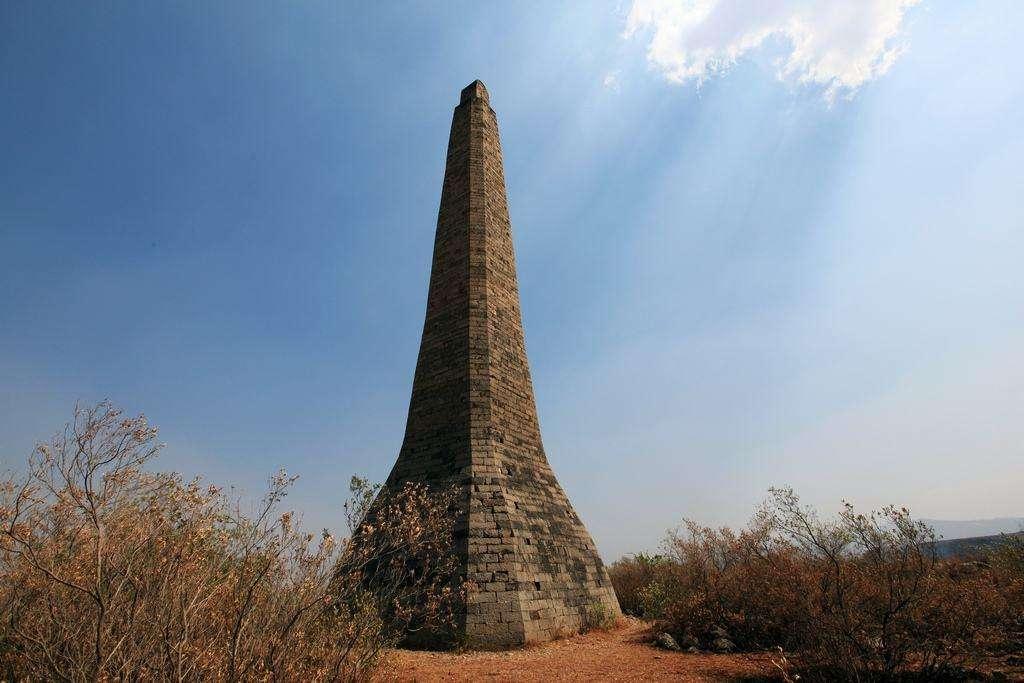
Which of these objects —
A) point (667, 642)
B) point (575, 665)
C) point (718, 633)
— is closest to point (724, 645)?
point (718, 633)

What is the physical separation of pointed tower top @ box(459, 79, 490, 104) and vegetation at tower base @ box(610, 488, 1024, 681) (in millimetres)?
13513

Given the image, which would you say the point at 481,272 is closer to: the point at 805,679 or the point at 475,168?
the point at 475,168

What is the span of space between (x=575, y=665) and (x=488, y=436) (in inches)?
177

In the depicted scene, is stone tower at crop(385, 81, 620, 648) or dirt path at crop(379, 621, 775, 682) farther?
stone tower at crop(385, 81, 620, 648)

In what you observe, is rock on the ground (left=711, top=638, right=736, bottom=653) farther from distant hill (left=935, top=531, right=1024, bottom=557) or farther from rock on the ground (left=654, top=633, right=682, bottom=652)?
distant hill (left=935, top=531, right=1024, bottom=557)

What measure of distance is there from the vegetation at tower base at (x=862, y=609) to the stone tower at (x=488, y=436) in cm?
270

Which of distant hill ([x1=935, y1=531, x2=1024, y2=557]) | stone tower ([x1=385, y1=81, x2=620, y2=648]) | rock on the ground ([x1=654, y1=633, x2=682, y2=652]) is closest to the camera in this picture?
stone tower ([x1=385, y1=81, x2=620, y2=648])

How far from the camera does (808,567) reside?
8.73 metres

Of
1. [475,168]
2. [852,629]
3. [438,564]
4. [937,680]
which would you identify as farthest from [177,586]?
[475,168]

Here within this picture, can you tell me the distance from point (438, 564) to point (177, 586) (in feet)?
18.2

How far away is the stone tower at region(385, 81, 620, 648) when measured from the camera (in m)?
8.75

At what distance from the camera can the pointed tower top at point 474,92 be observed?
14923 mm

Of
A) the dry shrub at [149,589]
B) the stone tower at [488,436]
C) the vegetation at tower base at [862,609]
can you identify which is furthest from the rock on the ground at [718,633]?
the dry shrub at [149,589]

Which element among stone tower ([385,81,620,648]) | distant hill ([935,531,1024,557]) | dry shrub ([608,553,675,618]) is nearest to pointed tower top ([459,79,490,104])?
stone tower ([385,81,620,648])
